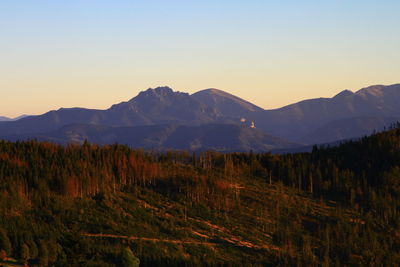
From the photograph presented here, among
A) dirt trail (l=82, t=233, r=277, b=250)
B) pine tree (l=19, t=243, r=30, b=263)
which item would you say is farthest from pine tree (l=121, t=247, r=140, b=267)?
pine tree (l=19, t=243, r=30, b=263)

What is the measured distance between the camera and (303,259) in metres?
188

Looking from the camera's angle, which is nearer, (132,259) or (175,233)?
(132,259)

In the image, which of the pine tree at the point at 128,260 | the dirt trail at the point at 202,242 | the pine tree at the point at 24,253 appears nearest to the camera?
the pine tree at the point at 24,253

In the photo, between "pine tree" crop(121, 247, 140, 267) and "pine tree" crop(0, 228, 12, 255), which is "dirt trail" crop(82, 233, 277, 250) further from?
"pine tree" crop(0, 228, 12, 255)

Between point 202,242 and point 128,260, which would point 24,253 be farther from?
point 202,242

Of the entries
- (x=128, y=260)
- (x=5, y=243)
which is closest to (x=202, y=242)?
(x=128, y=260)

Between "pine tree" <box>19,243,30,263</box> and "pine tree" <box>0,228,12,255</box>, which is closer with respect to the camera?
"pine tree" <box>19,243,30,263</box>

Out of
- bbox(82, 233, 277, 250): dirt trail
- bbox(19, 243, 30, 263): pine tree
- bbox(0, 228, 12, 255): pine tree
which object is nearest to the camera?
bbox(19, 243, 30, 263): pine tree

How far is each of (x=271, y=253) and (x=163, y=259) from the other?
3993cm

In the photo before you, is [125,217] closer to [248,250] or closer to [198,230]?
[198,230]

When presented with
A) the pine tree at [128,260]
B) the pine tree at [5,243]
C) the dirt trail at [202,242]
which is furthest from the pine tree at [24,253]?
the dirt trail at [202,242]

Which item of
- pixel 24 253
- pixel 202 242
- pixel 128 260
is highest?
pixel 24 253

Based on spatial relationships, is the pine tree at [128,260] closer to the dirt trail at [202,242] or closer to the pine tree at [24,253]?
the dirt trail at [202,242]

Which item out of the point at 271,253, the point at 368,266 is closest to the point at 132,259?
the point at 271,253
